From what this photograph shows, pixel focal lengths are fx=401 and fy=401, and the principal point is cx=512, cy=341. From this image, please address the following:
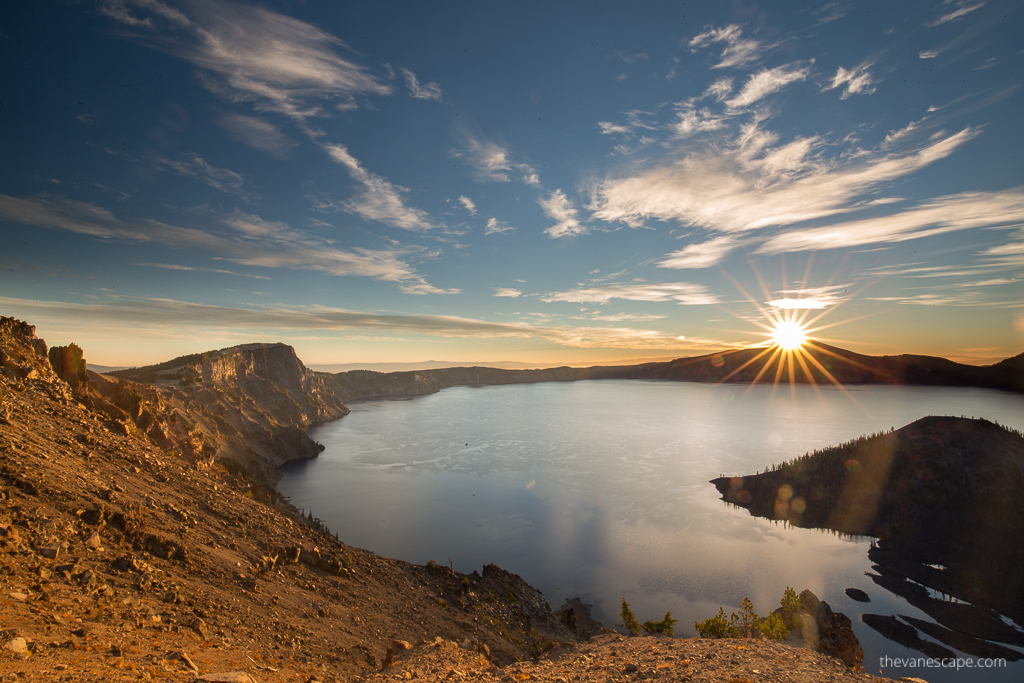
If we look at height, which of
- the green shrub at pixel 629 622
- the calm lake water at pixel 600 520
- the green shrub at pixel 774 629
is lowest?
the calm lake water at pixel 600 520

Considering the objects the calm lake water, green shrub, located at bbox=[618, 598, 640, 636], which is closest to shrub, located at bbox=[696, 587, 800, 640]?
green shrub, located at bbox=[618, 598, 640, 636]

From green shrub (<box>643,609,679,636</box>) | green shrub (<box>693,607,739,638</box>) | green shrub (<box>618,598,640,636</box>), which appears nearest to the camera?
green shrub (<box>693,607,739,638</box>)

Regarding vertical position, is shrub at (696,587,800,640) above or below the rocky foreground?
below

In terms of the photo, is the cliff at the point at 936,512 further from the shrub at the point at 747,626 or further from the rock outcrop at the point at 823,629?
the rock outcrop at the point at 823,629

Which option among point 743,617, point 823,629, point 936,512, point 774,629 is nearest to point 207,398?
point 743,617

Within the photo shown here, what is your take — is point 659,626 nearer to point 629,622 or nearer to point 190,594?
point 629,622

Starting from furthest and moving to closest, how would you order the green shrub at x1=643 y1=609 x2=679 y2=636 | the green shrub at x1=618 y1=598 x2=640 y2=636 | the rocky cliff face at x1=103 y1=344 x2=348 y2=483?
1. the rocky cliff face at x1=103 y1=344 x2=348 y2=483
2. the green shrub at x1=643 y1=609 x2=679 y2=636
3. the green shrub at x1=618 y1=598 x2=640 y2=636

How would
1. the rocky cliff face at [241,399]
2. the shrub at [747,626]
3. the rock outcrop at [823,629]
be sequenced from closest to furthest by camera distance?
the rock outcrop at [823,629]
the shrub at [747,626]
the rocky cliff face at [241,399]

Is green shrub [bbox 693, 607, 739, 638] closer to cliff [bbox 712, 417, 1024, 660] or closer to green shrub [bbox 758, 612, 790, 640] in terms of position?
green shrub [bbox 758, 612, 790, 640]

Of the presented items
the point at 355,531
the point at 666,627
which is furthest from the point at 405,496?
the point at 666,627

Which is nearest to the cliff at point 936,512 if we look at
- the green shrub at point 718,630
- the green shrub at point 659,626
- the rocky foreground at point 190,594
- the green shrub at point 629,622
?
the green shrub at point 718,630
